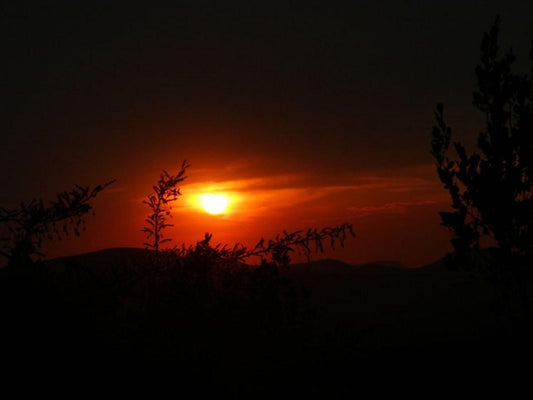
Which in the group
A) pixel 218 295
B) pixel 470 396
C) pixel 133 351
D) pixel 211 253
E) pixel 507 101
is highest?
pixel 507 101

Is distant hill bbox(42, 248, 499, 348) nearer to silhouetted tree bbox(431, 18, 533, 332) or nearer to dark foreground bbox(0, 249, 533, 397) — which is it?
silhouetted tree bbox(431, 18, 533, 332)

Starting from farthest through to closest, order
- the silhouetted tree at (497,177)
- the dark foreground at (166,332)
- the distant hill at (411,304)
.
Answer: the distant hill at (411,304), the silhouetted tree at (497,177), the dark foreground at (166,332)

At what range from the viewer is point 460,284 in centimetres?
2608

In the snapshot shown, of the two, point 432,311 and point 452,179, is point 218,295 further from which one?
point 432,311

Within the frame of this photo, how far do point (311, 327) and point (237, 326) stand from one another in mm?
526

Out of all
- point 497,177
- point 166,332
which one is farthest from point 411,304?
point 166,332

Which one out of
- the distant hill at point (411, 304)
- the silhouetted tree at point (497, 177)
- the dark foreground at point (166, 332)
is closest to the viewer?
the dark foreground at point (166, 332)

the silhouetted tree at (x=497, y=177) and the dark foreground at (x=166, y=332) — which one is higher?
the silhouetted tree at (x=497, y=177)

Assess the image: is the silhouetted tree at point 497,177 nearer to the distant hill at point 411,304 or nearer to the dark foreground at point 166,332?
the distant hill at point 411,304

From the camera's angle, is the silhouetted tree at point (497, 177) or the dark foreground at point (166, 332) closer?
the dark foreground at point (166, 332)

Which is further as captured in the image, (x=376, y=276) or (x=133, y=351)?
(x=376, y=276)

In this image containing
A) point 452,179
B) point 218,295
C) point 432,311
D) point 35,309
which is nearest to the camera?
point 35,309

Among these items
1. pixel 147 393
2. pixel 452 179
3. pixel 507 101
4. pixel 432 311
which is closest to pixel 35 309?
pixel 147 393

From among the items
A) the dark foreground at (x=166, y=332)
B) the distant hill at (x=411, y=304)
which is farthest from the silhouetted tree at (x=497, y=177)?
the dark foreground at (x=166, y=332)
